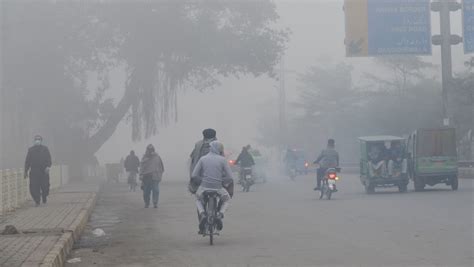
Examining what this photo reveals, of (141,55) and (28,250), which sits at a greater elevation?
(141,55)

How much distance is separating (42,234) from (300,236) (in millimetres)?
3965

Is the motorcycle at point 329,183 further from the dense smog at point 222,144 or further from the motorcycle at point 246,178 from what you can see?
the motorcycle at point 246,178

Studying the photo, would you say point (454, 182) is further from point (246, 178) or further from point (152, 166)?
point (152, 166)

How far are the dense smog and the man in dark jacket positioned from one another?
0.04m

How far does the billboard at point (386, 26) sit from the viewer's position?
97.4 ft

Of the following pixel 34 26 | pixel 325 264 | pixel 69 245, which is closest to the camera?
pixel 325 264

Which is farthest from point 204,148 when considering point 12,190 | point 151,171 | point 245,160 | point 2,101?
point 2,101

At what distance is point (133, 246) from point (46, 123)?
33664mm

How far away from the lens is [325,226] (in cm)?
1520

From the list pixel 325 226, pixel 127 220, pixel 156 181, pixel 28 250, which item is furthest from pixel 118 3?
pixel 28 250

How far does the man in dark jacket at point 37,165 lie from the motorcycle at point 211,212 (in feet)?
27.7

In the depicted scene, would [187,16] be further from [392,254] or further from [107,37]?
[392,254]

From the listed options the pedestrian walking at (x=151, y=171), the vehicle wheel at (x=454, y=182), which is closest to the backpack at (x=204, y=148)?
the pedestrian walking at (x=151, y=171)

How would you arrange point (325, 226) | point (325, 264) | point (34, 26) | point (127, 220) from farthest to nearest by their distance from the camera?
point (34, 26) → point (127, 220) → point (325, 226) → point (325, 264)
